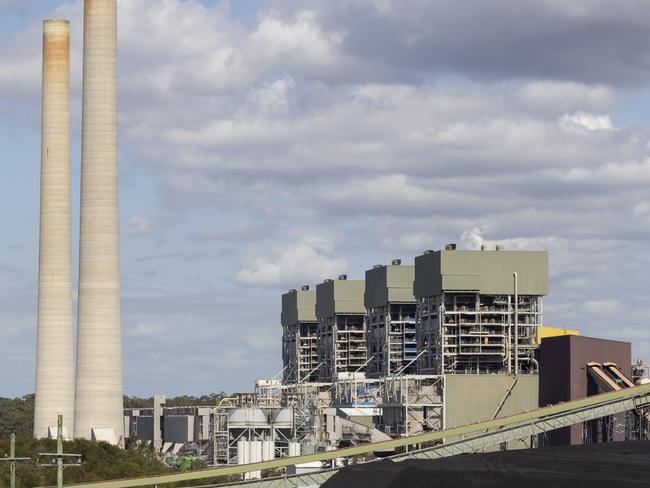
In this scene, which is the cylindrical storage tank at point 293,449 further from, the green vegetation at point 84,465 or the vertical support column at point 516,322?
the vertical support column at point 516,322

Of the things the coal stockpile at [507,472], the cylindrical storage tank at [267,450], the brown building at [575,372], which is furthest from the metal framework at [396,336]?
the coal stockpile at [507,472]

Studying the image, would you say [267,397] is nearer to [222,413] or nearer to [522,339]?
[222,413]

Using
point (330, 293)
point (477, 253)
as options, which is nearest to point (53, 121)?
point (477, 253)

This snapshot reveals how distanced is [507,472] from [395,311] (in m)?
144

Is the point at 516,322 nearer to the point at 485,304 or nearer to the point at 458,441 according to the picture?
the point at 485,304

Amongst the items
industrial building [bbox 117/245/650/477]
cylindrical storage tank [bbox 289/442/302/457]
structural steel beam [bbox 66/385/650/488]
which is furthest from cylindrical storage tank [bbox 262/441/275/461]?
structural steel beam [bbox 66/385/650/488]

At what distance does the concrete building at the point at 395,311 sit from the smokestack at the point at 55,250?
6138 centimetres

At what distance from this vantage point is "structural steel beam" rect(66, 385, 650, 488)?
69.6m

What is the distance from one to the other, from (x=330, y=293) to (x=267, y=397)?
2184 centimetres

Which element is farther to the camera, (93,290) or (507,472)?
(93,290)

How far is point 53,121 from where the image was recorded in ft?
356

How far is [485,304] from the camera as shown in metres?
137

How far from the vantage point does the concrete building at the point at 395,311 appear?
16275 cm

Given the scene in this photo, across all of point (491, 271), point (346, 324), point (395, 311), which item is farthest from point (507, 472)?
point (346, 324)
